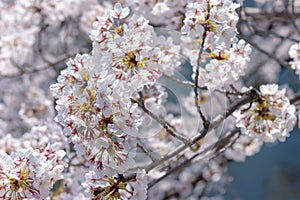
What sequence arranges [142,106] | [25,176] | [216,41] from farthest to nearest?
1. [142,106]
2. [216,41]
3. [25,176]

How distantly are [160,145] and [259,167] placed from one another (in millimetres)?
2693

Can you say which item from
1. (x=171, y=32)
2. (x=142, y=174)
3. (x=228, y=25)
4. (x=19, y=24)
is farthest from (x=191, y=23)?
(x=19, y=24)

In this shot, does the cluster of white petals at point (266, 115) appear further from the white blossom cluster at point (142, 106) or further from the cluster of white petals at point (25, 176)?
the cluster of white petals at point (25, 176)

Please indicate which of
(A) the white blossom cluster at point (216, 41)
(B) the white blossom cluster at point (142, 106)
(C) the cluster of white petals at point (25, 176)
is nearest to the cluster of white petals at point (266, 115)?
(B) the white blossom cluster at point (142, 106)

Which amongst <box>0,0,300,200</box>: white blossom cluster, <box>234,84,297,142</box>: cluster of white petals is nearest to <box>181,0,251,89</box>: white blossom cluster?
<box>0,0,300,200</box>: white blossom cluster

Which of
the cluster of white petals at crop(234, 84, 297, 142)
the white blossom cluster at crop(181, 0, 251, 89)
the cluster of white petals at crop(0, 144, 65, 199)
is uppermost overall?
the white blossom cluster at crop(181, 0, 251, 89)

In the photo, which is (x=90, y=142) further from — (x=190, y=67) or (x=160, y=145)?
(x=160, y=145)

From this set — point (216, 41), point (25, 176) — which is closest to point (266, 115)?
point (216, 41)

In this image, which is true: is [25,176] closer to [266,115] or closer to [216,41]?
[216,41]

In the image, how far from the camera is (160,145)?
230cm

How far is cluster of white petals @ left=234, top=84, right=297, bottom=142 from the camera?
186 cm

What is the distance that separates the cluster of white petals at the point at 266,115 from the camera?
6.10ft

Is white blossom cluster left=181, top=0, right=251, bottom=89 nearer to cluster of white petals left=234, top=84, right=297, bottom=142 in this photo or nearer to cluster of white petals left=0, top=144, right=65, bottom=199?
cluster of white petals left=234, top=84, right=297, bottom=142

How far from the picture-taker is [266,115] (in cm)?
186
